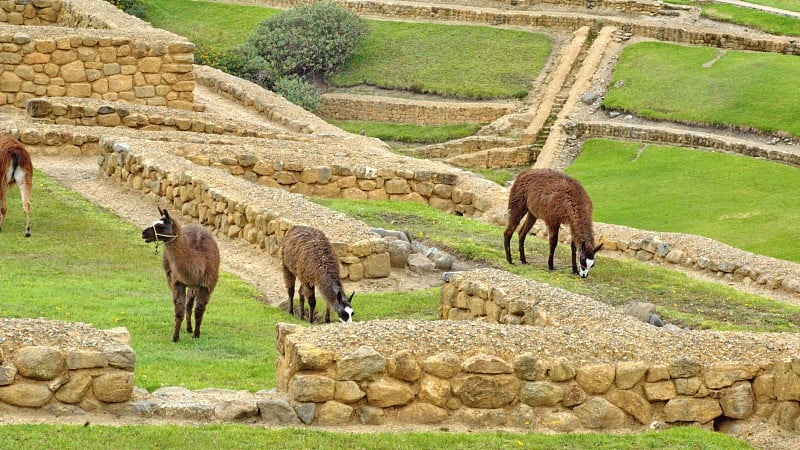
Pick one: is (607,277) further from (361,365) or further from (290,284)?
(361,365)

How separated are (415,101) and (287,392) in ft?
147

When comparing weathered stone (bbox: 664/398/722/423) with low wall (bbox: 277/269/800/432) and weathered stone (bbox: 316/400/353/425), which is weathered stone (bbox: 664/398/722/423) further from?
weathered stone (bbox: 316/400/353/425)

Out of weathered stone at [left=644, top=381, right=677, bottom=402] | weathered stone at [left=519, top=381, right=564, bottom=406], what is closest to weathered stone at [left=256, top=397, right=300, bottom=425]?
weathered stone at [left=519, top=381, right=564, bottom=406]

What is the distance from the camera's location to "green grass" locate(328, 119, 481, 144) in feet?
181

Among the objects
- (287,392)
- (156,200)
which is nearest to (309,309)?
(287,392)

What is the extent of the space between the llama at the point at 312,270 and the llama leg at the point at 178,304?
6.89 feet

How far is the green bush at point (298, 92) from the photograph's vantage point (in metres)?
57.2

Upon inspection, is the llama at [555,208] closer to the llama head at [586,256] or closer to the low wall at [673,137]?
the llama head at [586,256]

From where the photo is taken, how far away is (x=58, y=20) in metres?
45.2

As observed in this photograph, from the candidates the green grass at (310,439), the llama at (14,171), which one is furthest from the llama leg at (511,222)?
the green grass at (310,439)

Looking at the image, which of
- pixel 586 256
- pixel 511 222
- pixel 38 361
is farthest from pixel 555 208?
pixel 38 361

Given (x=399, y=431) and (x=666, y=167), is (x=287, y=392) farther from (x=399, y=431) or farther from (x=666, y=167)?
(x=666, y=167)

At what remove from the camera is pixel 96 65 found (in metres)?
36.8

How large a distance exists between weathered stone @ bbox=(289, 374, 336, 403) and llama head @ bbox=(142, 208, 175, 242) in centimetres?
485
